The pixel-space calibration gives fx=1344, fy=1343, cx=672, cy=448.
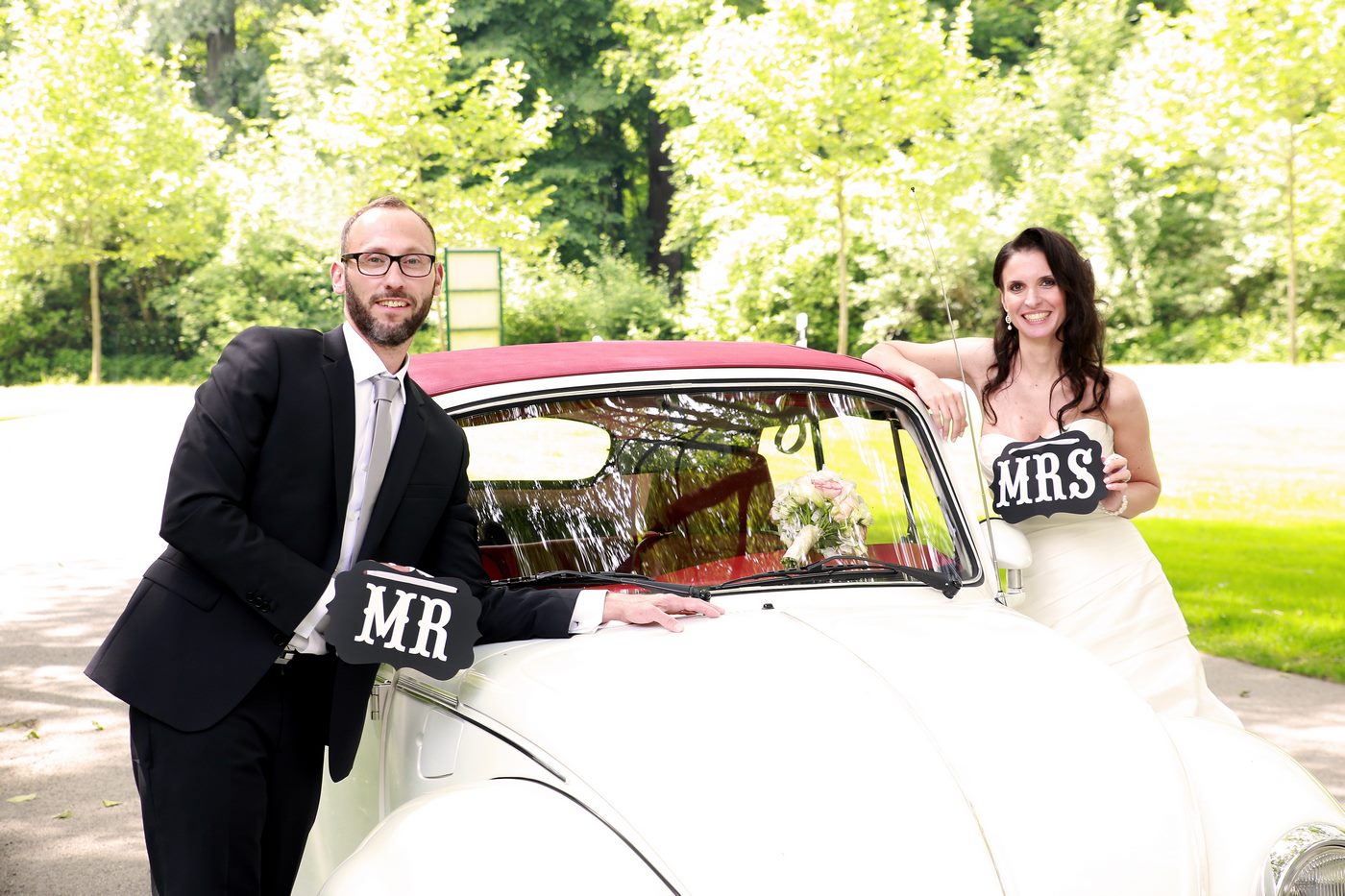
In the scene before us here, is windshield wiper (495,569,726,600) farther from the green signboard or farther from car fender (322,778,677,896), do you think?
the green signboard

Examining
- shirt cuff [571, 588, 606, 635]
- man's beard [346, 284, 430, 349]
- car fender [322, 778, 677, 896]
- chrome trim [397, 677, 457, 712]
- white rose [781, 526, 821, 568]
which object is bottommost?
car fender [322, 778, 677, 896]

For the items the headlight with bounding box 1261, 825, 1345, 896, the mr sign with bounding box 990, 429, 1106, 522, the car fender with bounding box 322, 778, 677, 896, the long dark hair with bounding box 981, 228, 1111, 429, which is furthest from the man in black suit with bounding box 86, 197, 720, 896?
the long dark hair with bounding box 981, 228, 1111, 429

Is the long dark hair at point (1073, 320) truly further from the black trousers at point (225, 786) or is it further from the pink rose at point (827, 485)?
the black trousers at point (225, 786)

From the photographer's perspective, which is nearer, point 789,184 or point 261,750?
point 261,750

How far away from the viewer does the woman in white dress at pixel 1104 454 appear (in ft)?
14.6

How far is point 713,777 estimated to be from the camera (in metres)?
2.45

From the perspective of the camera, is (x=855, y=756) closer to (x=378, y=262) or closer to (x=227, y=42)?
(x=378, y=262)

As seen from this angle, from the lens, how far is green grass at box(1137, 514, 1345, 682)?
860 centimetres

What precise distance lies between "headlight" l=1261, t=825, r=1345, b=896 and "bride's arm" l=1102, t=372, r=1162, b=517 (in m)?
1.94

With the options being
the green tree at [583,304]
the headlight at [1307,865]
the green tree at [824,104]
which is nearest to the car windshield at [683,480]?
the headlight at [1307,865]

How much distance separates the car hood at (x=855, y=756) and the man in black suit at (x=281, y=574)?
27 centimetres

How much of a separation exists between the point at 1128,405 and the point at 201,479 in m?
3.19

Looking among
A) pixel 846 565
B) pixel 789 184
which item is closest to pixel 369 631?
pixel 846 565

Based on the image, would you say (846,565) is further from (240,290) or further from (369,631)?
(240,290)
